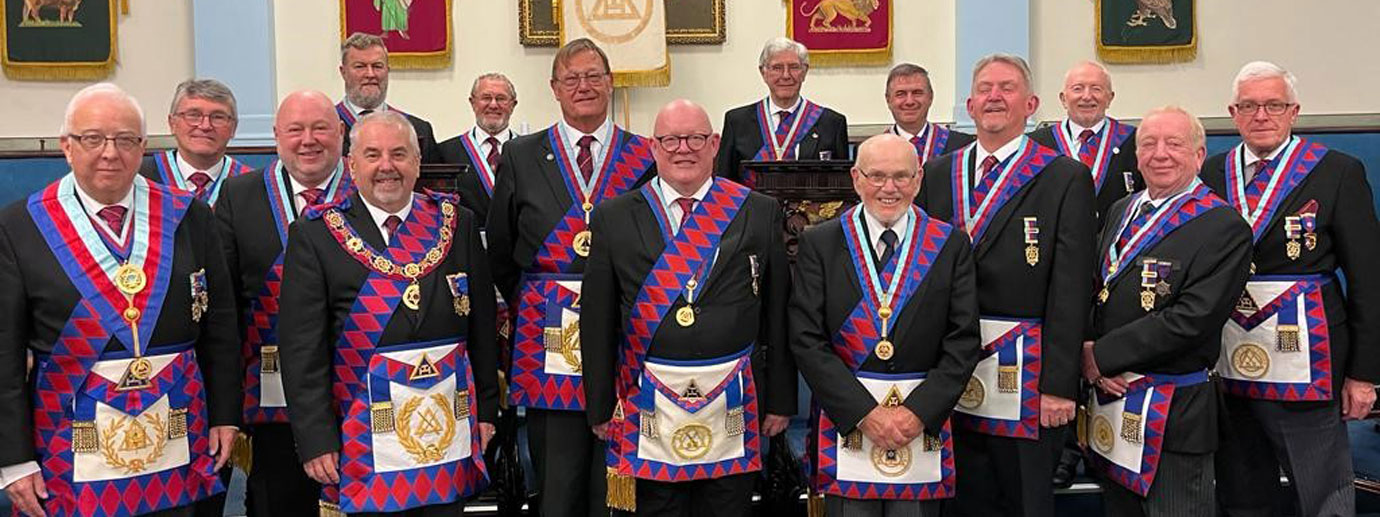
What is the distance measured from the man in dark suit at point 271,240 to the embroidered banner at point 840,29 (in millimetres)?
4099

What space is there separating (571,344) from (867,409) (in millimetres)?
854

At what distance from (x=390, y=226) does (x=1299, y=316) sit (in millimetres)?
2460

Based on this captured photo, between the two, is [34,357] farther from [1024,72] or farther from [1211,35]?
[1211,35]

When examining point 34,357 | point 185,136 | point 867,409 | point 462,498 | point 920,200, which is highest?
point 185,136

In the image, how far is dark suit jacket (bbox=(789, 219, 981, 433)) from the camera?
310cm

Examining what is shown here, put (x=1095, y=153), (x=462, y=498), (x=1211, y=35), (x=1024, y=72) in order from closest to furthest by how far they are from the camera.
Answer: (x=462, y=498) < (x=1024, y=72) < (x=1095, y=153) < (x=1211, y=35)

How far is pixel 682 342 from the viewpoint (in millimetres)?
3113

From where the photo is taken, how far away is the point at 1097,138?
444 cm

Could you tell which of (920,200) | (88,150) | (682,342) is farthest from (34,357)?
(920,200)

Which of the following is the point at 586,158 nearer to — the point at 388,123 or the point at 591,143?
the point at 591,143

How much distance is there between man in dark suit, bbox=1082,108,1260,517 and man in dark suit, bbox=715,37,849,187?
67.8 inches

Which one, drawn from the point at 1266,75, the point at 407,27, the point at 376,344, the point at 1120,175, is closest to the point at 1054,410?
the point at 1266,75

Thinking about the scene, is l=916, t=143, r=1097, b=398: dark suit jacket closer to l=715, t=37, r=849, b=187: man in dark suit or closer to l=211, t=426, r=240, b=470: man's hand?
l=715, t=37, r=849, b=187: man in dark suit

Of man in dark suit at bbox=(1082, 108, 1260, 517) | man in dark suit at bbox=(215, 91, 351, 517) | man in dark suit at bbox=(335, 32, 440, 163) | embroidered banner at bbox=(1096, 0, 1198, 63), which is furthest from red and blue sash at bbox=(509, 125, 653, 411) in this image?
embroidered banner at bbox=(1096, 0, 1198, 63)
